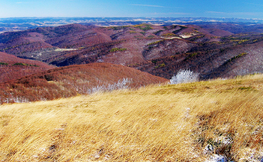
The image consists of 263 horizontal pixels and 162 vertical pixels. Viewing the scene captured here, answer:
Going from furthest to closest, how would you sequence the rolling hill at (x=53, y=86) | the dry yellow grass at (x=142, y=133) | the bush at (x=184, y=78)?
the bush at (x=184, y=78), the rolling hill at (x=53, y=86), the dry yellow grass at (x=142, y=133)

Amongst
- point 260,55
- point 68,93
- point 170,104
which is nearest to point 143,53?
point 260,55

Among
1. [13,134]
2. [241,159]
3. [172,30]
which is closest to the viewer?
[241,159]

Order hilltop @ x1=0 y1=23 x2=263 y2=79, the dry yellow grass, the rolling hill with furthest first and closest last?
hilltop @ x1=0 y1=23 x2=263 y2=79
the rolling hill
the dry yellow grass

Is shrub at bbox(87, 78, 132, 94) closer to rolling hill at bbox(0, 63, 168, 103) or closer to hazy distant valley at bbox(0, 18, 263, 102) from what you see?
rolling hill at bbox(0, 63, 168, 103)

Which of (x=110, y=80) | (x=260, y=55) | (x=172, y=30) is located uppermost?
(x=172, y=30)

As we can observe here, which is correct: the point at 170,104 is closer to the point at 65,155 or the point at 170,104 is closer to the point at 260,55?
the point at 65,155

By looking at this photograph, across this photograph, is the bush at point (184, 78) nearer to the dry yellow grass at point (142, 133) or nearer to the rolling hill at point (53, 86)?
the rolling hill at point (53, 86)

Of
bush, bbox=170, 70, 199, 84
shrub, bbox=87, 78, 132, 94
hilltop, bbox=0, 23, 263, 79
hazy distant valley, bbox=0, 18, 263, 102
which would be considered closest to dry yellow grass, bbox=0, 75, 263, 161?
shrub, bbox=87, 78, 132, 94

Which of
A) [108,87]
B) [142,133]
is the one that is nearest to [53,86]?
[108,87]

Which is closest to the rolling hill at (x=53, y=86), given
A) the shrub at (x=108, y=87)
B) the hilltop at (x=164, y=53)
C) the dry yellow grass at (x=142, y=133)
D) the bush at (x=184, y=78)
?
the shrub at (x=108, y=87)
